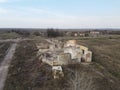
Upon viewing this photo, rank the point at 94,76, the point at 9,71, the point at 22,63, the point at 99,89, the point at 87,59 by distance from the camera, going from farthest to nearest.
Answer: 1. the point at 22,63
2. the point at 87,59
3. the point at 9,71
4. the point at 94,76
5. the point at 99,89

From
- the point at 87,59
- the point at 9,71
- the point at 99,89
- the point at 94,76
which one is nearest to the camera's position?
the point at 99,89

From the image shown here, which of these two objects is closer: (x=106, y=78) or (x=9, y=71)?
(x=106, y=78)

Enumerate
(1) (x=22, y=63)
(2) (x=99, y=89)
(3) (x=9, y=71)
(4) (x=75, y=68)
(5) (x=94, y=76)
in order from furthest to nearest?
(1) (x=22, y=63) → (3) (x=9, y=71) → (4) (x=75, y=68) → (5) (x=94, y=76) → (2) (x=99, y=89)

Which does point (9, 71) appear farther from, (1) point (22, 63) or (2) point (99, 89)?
(2) point (99, 89)

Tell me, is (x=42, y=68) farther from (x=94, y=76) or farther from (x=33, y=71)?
(x=94, y=76)

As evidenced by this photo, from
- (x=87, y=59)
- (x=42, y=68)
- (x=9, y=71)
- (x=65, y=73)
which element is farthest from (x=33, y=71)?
(x=87, y=59)

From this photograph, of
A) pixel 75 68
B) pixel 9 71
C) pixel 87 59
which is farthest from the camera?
pixel 87 59

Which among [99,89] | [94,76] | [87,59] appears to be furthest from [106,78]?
[87,59]

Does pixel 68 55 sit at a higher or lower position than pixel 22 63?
higher

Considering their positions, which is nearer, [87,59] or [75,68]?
[75,68]
